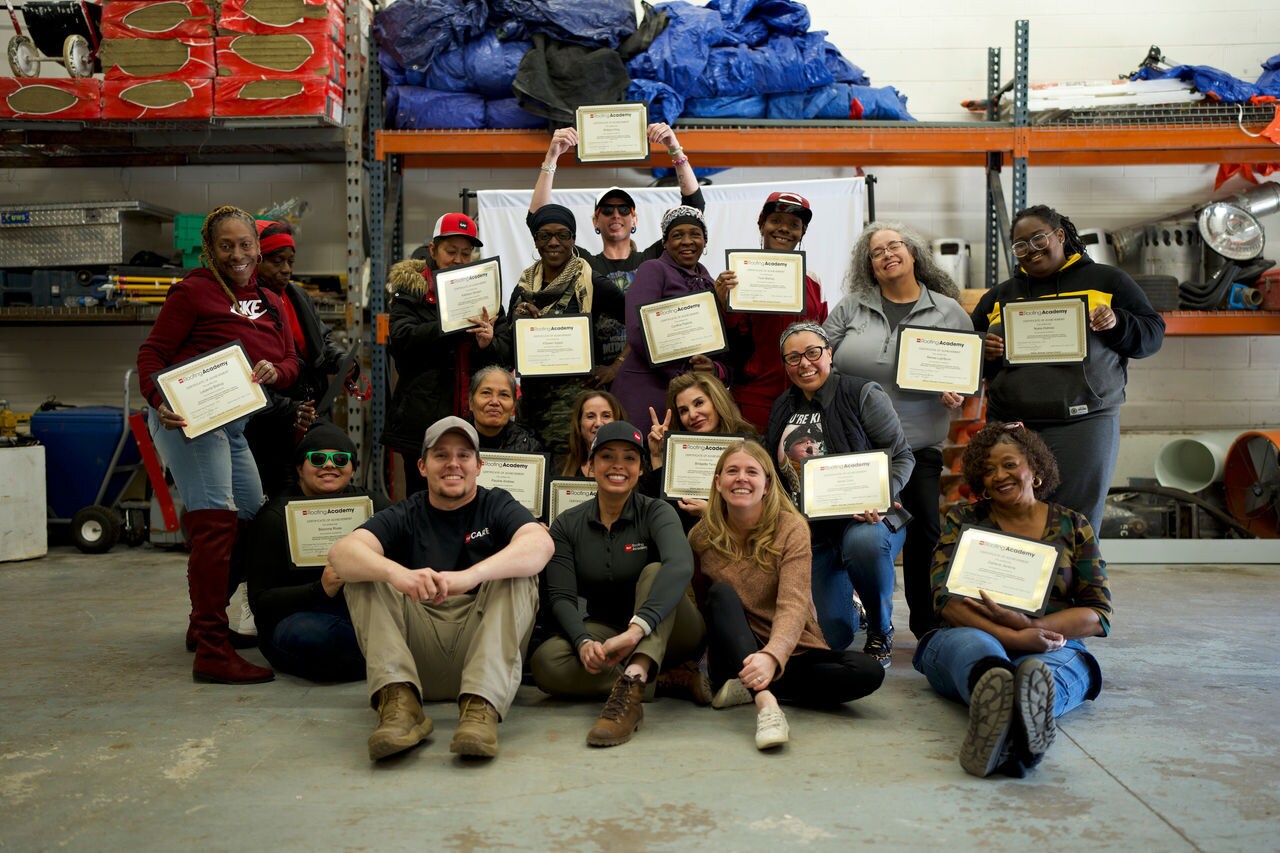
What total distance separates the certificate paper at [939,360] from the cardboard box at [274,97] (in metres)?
3.60

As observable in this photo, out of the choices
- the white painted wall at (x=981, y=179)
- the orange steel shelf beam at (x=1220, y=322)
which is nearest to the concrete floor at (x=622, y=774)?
the orange steel shelf beam at (x=1220, y=322)

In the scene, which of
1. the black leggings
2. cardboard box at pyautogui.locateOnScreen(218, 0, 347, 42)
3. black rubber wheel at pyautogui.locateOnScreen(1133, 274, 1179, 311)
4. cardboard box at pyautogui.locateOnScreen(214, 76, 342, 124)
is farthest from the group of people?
black rubber wheel at pyautogui.locateOnScreen(1133, 274, 1179, 311)

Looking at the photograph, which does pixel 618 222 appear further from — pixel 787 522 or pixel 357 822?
pixel 357 822

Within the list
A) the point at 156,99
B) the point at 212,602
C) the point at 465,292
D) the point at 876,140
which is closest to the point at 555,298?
the point at 465,292

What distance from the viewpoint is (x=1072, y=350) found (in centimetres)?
390

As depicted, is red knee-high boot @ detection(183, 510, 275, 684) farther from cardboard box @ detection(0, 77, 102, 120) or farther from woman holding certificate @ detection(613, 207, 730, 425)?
cardboard box @ detection(0, 77, 102, 120)

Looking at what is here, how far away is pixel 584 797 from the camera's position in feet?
8.40

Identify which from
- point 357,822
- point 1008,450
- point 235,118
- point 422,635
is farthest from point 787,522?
point 235,118

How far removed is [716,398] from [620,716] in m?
1.29

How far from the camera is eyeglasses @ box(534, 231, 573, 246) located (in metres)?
A: 4.25

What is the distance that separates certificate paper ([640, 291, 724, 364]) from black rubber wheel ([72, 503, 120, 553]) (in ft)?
13.2

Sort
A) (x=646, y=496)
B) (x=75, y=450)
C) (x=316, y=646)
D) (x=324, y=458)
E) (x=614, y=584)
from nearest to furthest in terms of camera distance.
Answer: (x=614, y=584) < (x=316, y=646) < (x=646, y=496) < (x=324, y=458) < (x=75, y=450)

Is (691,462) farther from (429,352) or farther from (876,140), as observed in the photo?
(876,140)

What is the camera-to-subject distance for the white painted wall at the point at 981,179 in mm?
7188
